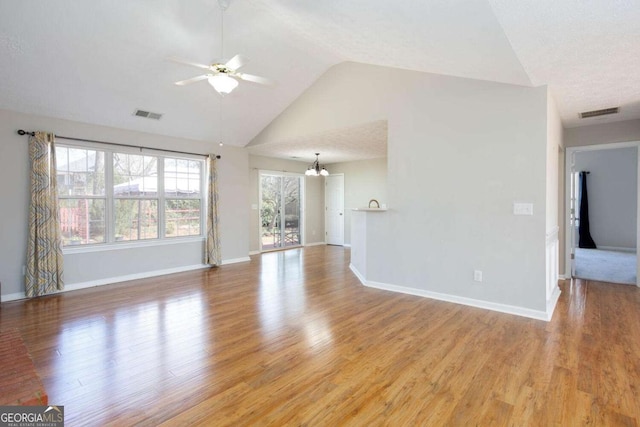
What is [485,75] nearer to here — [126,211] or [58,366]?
[58,366]

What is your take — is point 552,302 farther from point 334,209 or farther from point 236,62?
point 334,209

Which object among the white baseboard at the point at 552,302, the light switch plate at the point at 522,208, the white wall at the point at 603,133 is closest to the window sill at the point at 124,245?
the light switch plate at the point at 522,208

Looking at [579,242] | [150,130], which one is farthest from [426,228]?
[579,242]

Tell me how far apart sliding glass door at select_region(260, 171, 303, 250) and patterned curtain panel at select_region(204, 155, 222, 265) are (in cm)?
205

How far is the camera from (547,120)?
333 cm

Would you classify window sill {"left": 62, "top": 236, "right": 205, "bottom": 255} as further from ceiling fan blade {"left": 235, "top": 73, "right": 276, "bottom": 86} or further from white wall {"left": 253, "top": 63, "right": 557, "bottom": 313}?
ceiling fan blade {"left": 235, "top": 73, "right": 276, "bottom": 86}

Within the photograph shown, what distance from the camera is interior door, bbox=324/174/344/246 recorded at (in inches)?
365

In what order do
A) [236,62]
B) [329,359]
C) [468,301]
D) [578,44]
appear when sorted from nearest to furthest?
[578,44]
[329,359]
[236,62]
[468,301]

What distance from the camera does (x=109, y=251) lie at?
5.04m

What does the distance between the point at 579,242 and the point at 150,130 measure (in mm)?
10584

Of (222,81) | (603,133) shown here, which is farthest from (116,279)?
(603,133)

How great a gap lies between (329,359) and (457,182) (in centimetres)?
264

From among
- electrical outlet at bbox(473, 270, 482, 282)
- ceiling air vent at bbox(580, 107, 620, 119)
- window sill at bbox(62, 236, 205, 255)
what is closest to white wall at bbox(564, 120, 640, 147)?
ceiling air vent at bbox(580, 107, 620, 119)

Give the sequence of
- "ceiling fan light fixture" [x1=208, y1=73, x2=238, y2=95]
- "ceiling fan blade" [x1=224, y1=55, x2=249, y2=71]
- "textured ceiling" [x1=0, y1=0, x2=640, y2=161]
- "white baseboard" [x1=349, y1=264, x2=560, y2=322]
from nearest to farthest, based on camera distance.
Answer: "textured ceiling" [x1=0, y1=0, x2=640, y2=161] → "ceiling fan blade" [x1=224, y1=55, x2=249, y2=71] → "ceiling fan light fixture" [x1=208, y1=73, x2=238, y2=95] → "white baseboard" [x1=349, y1=264, x2=560, y2=322]
